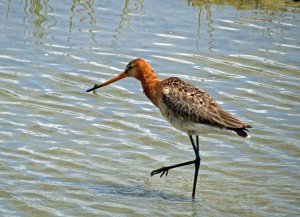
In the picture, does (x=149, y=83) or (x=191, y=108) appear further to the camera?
(x=149, y=83)

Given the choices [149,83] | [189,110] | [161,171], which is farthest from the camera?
[149,83]

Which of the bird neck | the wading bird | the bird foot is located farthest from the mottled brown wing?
the bird foot

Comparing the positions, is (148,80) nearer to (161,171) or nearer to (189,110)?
(189,110)

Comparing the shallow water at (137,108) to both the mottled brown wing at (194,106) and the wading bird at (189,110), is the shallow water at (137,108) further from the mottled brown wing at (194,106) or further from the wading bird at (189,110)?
the mottled brown wing at (194,106)

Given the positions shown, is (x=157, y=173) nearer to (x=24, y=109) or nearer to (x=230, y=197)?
(x=230, y=197)

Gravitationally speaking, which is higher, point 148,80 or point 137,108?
point 148,80

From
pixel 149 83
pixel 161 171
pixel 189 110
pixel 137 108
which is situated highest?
pixel 149 83

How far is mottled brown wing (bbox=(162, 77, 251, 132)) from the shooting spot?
7938 millimetres

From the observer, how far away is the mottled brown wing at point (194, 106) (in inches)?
313

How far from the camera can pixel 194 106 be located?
8.16 metres

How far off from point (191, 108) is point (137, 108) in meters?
2.17

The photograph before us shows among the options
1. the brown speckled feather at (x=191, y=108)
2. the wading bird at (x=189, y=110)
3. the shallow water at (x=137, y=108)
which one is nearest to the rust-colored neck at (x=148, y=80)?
the wading bird at (x=189, y=110)

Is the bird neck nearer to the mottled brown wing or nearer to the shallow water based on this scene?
the mottled brown wing

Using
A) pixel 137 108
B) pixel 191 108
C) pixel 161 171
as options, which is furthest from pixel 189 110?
pixel 137 108
